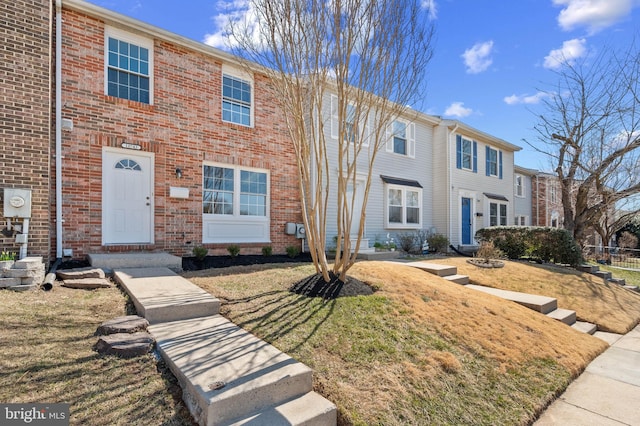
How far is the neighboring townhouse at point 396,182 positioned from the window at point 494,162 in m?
4.37

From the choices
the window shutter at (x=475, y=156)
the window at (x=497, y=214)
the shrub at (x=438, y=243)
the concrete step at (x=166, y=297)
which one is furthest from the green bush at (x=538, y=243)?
the concrete step at (x=166, y=297)

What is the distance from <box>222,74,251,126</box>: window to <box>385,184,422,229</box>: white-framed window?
5.81m

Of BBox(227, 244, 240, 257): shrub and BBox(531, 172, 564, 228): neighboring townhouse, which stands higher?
BBox(531, 172, 564, 228): neighboring townhouse

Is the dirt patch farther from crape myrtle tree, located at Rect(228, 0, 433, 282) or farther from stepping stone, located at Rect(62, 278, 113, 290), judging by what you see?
stepping stone, located at Rect(62, 278, 113, 290)

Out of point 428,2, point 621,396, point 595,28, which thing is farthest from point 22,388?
point 595,28

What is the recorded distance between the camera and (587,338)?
5301mm

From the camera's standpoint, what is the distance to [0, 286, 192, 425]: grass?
2.25 metres

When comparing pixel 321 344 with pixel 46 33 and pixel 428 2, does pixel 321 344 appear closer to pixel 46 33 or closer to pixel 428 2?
pixel 428 2

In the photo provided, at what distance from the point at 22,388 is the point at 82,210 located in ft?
17.9

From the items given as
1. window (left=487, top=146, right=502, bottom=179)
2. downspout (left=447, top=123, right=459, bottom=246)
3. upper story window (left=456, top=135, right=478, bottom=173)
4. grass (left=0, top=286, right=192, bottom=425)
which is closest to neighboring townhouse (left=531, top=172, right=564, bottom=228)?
window (left=487, top=146, right=502, bottom=179)

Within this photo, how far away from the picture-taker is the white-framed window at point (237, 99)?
9.04 metres

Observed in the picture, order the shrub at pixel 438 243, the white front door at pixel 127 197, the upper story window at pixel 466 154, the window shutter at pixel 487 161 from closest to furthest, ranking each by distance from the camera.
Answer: the white front door at pixel 127 197, the shrub at pixel 438 243, the upper story window at pixel 466 154, the window shutter at pixel 487 161

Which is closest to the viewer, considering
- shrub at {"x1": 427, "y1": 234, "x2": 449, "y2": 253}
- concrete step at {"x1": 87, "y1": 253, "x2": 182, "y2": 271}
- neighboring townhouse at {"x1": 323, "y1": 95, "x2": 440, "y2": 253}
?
concrete step at {"x1": 87, "y1": 253, "x2": 182, "y2": 271}

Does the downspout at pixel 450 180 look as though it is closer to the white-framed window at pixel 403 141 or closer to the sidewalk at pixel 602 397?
the white-framed window at pixel 403 141
